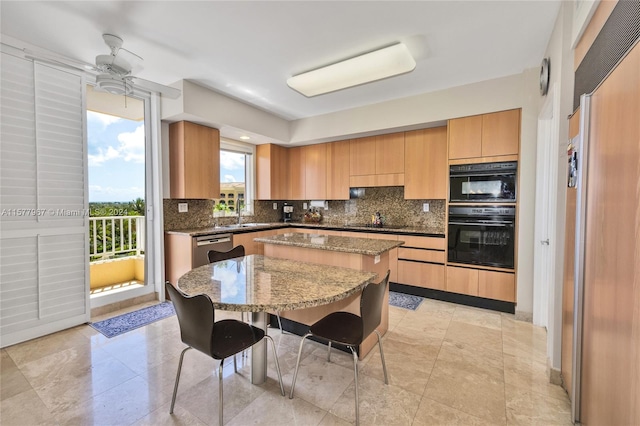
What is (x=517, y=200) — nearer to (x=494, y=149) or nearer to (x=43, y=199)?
(x=494, y=149)

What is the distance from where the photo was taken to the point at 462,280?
11.2 feet

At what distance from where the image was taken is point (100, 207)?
326 centimetres

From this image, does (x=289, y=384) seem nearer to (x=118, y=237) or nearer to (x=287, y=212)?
(x=118, y=237)

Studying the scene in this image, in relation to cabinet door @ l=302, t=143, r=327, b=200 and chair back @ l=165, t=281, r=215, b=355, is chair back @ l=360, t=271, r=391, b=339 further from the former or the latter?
cabinet door @ l=302, t=143, r=327, b=200

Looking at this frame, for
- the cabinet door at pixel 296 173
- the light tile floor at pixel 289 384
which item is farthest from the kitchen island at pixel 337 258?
the cabinet door at pixel 296 173

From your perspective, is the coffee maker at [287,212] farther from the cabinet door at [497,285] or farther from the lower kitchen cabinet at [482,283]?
the cabinet door at [497,285]

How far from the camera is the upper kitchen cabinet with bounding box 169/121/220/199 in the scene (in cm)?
354

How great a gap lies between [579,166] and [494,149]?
76.3 inches

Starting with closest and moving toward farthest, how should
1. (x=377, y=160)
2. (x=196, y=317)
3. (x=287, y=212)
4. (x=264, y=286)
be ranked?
(x=196, y=317), (x=264, y=286), (x=377, y=160), (x=287, y=212)

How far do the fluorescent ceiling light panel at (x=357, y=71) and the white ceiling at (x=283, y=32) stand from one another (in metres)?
0.10

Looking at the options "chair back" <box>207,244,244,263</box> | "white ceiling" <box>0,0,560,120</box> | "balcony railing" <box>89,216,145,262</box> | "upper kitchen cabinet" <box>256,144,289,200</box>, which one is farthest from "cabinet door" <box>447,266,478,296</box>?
"balcony railing" <box>89,216,145,262</box>

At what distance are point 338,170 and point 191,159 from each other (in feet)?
7.60

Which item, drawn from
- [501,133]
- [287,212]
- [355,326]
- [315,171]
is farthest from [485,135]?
[287,212]

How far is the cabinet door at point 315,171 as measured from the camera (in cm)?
488
